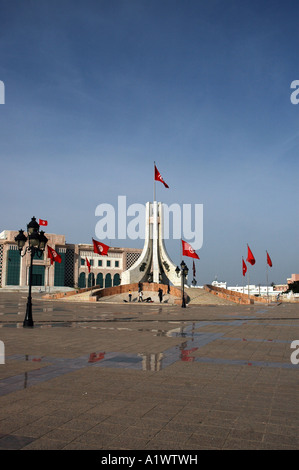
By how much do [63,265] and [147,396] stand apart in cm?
8016

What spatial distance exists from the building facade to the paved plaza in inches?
2501

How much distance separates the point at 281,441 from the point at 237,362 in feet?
14.1

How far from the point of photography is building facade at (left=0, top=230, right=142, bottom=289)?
78.3 meters

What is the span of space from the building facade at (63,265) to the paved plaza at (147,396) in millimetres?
63538

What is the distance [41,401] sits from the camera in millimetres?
5027

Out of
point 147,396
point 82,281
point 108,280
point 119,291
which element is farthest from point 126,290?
point 108,280

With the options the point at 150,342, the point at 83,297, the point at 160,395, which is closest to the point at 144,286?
the point at 83,297

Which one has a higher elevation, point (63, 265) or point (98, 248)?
point (98, 248)

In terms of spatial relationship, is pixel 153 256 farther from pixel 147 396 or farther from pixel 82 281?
pixel 147 396

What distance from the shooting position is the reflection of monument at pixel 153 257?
58.6m

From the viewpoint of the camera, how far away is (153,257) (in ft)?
196

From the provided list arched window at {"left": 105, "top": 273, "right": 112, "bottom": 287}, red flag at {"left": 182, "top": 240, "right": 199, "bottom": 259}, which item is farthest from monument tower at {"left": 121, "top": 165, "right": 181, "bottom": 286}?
arched window at {"left": 105, "top": 273, "right": 112, "bottom": 287}
